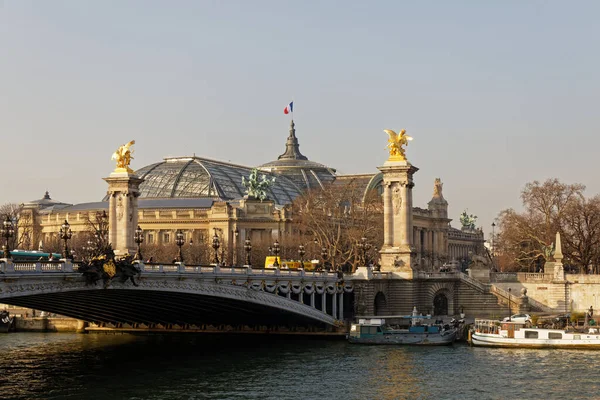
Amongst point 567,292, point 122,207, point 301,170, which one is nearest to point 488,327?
point 567,292

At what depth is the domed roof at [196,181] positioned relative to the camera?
159m

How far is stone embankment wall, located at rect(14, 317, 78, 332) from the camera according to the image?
3172 inches

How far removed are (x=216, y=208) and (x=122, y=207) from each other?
5045cm

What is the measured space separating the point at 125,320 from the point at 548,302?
→ 1279 inches

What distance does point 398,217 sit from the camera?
268 ft

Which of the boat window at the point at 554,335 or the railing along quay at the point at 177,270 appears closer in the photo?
the railing along quay at the point at 177,270

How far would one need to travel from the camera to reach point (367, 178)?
579ft

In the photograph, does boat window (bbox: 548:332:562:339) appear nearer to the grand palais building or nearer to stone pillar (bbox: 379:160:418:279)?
stone pillar (bbox: 379:160:418:279)

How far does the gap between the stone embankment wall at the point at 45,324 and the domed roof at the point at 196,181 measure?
242ft

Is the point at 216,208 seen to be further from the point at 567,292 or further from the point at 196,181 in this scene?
the point at 567,292

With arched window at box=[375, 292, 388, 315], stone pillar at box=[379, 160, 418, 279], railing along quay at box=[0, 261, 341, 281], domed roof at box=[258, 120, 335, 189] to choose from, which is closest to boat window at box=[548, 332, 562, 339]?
railing along quay at box=[0, 261, 341, 281]

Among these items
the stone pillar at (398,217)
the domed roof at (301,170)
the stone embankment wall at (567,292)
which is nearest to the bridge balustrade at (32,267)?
the stone pillar at (398,217)

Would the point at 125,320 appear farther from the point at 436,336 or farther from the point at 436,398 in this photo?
the point at 436,398

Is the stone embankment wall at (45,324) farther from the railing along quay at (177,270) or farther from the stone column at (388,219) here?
the stone column at (388,219)
